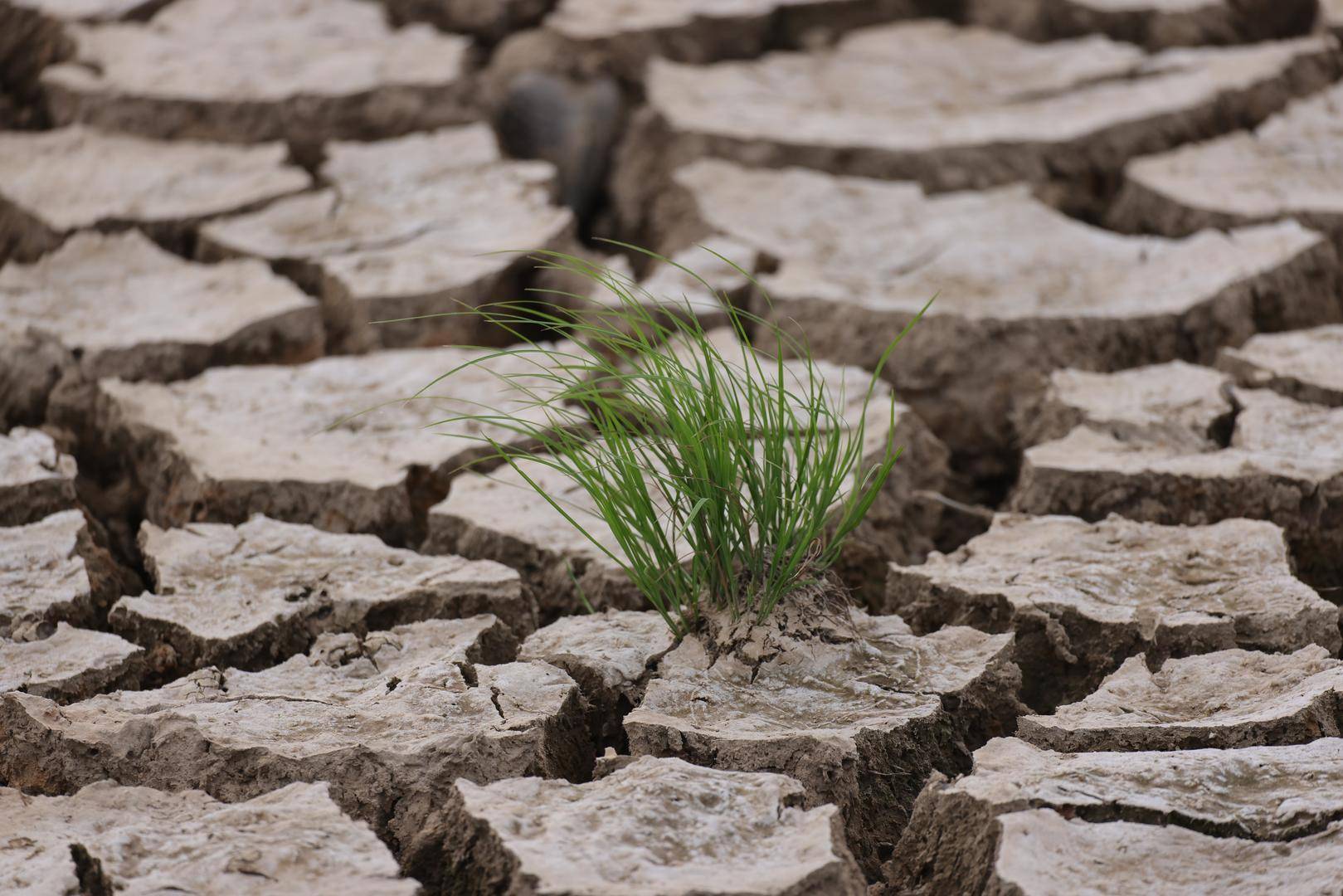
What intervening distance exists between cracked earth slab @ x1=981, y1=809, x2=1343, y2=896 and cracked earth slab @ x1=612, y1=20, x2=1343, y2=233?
63.8 inches

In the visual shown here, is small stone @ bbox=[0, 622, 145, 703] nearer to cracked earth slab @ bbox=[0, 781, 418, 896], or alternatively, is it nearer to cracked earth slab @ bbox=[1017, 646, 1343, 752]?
cracked earth slab @ bbox=[0, 781, 418, 896]

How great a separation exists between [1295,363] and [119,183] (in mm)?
2039

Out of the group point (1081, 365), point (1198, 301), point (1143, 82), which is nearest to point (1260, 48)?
point (1143, 82)

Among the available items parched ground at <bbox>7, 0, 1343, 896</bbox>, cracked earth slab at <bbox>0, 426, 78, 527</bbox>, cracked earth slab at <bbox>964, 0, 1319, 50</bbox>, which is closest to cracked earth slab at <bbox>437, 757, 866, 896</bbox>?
parched ground at <bbox>7, 0, 1343, 896</bbox>

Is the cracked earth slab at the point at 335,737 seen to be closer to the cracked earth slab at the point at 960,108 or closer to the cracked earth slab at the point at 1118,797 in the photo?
the cracked earth slab at the point at 1118,797

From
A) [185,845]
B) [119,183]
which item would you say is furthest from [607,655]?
[119,183]

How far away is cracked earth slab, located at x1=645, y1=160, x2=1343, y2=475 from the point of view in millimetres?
1990

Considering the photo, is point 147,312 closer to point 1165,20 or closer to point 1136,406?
point 1136,406

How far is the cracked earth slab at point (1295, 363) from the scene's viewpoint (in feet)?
6.09

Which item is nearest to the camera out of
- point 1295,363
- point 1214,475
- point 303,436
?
point 1214,475

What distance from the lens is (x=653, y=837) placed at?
1.07 m

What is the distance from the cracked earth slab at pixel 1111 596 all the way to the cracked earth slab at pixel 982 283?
424mm

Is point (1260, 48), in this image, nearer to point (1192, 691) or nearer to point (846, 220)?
point (846, 220)

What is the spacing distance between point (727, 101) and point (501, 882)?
1.95 meters
